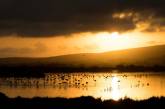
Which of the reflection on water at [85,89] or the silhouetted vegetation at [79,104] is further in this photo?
the reflection on water at [85,89]

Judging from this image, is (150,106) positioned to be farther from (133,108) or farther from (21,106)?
(21,106)

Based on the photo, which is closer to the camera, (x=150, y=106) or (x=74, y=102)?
(x=150, y=106)

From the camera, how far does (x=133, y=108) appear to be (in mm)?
36688

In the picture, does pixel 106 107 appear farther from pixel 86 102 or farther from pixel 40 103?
pixel 40 103

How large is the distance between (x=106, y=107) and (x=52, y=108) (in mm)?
4051

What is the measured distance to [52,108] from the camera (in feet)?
121

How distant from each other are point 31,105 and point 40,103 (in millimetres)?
1247

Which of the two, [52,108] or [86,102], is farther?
[86,102]

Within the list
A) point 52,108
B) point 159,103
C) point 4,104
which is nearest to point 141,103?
point 159,103

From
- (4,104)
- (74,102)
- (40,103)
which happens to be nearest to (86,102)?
(74,102)

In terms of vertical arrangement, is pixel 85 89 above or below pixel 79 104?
above

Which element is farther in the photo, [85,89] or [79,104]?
[85,89]

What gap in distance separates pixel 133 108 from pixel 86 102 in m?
4.57

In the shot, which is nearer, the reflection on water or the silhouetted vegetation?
the silhouetted vegetation
